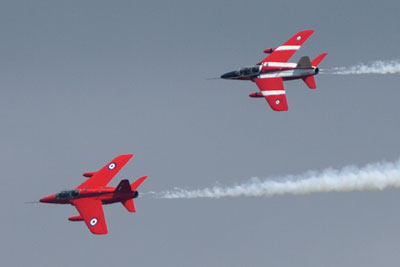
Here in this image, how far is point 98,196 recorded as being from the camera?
13475 centimetres

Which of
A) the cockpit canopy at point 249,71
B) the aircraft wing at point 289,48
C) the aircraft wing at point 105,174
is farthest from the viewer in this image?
the aircraft wing at point 289,48

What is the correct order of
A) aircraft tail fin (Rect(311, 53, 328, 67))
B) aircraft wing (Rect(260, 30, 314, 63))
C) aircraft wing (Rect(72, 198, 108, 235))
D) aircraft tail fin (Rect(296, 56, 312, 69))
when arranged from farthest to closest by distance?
aircraft wing (Rect(260, 30, 314, 63)), aircraft tail fin (Rect(311, 53, 328, 67)), aircraft tail fin (Rect(296, 56, 312, 69)), aircraft wing (Rect(72, 198, 108, 235))

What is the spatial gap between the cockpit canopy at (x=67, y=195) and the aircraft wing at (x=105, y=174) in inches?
37.3

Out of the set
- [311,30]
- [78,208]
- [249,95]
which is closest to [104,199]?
[78,208]

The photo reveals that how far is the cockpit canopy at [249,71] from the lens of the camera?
478 ft

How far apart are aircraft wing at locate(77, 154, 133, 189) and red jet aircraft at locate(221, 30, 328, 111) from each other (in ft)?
51.8

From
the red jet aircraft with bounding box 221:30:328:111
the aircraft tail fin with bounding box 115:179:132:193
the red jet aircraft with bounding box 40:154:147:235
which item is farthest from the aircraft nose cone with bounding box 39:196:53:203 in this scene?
the red jet aircraft with bounding box 221:30:328:111

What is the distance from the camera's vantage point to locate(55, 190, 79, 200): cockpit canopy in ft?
447

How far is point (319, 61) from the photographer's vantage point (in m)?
142

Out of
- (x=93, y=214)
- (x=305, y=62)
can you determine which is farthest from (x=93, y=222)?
(x=305, y=62)

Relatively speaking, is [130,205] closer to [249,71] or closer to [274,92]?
[274,92]

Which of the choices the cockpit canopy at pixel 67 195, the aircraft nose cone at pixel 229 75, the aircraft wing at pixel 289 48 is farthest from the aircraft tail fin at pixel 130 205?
the aircraft wing at pixel 289 48

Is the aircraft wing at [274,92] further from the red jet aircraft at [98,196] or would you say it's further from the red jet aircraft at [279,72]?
the red jet aircraft at [98,196]

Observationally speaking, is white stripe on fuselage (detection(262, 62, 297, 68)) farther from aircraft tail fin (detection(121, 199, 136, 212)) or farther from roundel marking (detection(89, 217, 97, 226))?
roundel marking (detection(89, 217, 97, 226))
